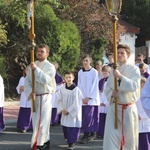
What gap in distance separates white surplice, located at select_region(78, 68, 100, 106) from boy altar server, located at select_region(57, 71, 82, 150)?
57 centimetres

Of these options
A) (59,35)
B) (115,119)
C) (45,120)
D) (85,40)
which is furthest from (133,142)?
(85,40)

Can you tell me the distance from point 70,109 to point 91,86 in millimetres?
877

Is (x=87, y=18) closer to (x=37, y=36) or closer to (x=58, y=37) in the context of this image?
(x=58, y=37)

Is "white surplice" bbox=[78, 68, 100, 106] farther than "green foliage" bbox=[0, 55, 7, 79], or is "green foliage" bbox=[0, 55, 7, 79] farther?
"green foliage" bbox=[0, 55, 7, 79]

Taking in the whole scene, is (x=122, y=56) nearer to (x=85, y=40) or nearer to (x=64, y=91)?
(x=64, y=91)

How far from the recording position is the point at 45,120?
6789 millimetres

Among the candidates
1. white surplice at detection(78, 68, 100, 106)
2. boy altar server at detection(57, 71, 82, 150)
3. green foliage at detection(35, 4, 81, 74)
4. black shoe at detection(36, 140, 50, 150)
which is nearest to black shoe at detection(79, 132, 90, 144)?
boy altar server at detection(57, 71, 82, 150)

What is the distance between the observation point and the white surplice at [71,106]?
725 centimetres

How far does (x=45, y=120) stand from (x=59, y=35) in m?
8.14

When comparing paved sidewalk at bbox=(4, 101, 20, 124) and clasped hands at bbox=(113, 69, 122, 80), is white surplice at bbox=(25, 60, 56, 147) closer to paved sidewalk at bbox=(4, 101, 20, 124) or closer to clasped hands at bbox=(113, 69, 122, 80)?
clasped hands at bbox=(113, 69, 122, 80)

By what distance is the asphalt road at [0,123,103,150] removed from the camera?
7277 millimetres

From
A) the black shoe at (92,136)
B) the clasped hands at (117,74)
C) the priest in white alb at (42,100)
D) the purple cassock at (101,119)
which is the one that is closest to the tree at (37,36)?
the purple cassock at (101,119)

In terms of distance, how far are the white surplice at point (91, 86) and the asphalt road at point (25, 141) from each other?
895mm

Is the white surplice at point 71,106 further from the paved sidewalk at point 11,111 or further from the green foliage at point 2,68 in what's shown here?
the green foliage at point 2,68
